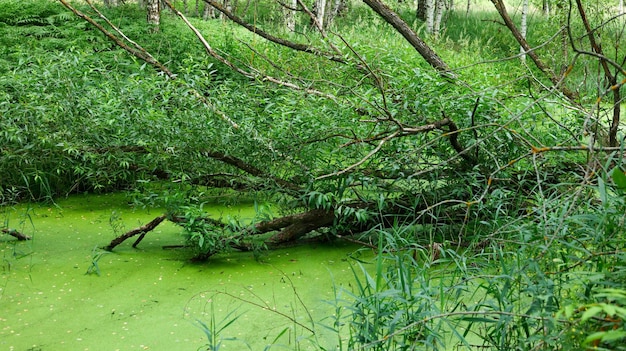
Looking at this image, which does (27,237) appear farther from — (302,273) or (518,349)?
(518,349)

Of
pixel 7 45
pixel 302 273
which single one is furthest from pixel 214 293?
pixel 7 45

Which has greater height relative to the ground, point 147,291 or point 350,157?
point 350,157

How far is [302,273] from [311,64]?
8.22 ft

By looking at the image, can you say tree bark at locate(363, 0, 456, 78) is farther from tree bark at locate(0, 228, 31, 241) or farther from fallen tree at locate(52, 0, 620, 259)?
tree bark at locate(0, 228, 31, 241)

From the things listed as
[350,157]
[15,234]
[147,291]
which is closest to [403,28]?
[350,157]

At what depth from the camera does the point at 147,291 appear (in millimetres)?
3686

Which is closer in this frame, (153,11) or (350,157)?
(350,157)

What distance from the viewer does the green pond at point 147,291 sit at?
3.13 metres

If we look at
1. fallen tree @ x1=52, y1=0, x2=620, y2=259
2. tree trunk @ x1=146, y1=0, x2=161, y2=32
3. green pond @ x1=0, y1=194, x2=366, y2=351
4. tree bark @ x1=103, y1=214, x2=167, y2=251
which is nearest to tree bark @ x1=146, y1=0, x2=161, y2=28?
tree trunk @ x1=146, y1=0, x2=161, y2=32

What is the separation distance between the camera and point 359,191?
4488 millimetres

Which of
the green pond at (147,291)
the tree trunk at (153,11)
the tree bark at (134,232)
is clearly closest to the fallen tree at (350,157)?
the tree bark at (134,232)

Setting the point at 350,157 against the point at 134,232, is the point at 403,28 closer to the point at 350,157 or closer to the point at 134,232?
the point at 350,157

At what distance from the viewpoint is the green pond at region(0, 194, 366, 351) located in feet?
10.3

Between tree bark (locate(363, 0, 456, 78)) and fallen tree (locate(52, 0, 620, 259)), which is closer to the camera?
fallen tree (locate(52, 0, 620, 259))
